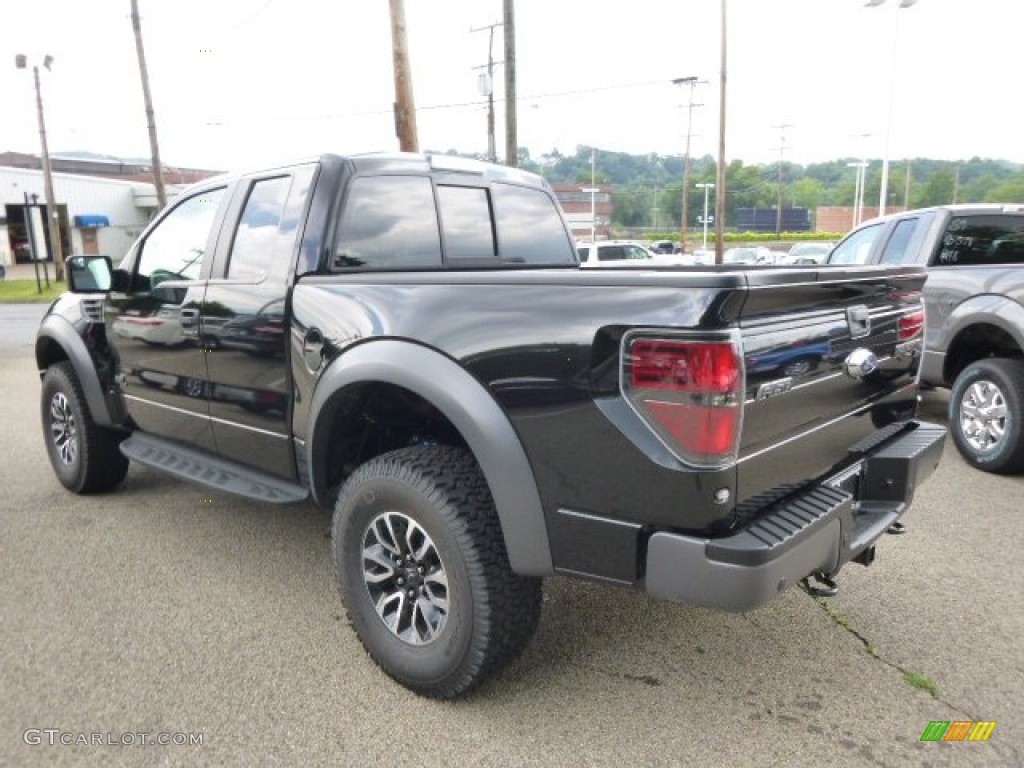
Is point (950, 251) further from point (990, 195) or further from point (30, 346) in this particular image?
point (990, 195)

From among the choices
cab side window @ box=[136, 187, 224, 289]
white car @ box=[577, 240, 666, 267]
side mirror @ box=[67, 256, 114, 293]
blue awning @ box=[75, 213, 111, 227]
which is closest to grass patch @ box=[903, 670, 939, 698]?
cab side window @ box=[136, 187, 224, 289]

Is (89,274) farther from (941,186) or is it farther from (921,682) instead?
(941,186)

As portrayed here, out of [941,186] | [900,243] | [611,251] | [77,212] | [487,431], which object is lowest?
[611,251]

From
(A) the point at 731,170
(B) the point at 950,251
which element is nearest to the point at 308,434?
(B) the point at 950,251

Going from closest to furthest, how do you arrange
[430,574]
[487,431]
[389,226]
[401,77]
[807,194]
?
[487,431], [430,574], [389,226], [401,77], [807,194]

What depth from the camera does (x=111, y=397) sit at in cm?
458

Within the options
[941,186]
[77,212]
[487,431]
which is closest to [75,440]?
[487,431]

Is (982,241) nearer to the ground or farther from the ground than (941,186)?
nearer to the ground

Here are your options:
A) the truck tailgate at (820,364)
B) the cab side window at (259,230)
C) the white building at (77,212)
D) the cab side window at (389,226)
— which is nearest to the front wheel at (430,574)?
the truck tailgate at (820,364)

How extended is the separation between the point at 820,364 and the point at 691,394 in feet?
2.21

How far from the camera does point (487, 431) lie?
8.06 feet

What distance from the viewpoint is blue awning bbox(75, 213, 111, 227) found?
47469mm

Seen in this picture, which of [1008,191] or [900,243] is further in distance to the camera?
[1008,191]

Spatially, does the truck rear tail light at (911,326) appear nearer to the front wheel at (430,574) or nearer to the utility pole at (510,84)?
Answer: the front wheel at (430,574)
